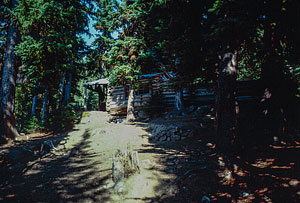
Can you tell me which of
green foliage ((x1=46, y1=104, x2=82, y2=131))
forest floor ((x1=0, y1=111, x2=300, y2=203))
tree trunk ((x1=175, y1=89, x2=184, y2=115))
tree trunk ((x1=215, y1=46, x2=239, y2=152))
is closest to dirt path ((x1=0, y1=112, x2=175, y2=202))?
forest floor ((x1=0, y1=111, x2=300, y2=203))

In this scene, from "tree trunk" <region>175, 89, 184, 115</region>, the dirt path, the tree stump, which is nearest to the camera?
the dirt path

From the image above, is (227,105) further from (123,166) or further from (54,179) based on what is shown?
(54,179)

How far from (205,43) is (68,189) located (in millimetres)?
6822

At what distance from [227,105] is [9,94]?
1178cm

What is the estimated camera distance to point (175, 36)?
20.7ft

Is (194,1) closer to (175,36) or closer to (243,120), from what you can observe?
(175,36)

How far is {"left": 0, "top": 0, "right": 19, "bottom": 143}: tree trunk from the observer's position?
8585mm

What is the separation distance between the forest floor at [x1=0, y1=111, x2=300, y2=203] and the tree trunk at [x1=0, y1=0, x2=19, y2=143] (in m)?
2.68

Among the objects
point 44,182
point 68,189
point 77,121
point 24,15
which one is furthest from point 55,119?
point 68,189

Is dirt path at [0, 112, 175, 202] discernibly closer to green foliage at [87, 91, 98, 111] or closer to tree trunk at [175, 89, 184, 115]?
tree trunk at [175, 89, 184, 115]

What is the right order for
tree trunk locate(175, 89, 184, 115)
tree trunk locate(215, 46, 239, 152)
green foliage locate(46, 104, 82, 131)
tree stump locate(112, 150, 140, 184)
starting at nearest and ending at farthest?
tree stump locate(112, 150, 140, 184) → tree trunk locate(215, 46, 239, 152) → tree trunk locate(175, 89, 184, 115) → green foliage locate(46, 104, 82, 131)

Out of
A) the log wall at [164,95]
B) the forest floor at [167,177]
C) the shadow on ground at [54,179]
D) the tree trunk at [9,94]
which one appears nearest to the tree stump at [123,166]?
the forest floor at [167,177]

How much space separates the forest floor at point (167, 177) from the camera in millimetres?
3349

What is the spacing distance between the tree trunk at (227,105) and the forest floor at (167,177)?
20.4 inches
